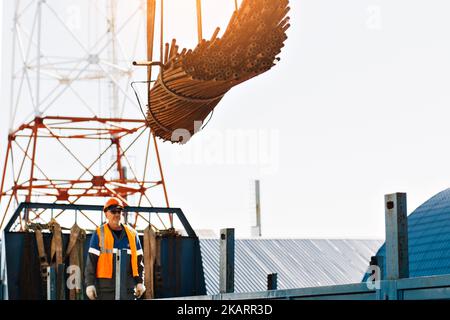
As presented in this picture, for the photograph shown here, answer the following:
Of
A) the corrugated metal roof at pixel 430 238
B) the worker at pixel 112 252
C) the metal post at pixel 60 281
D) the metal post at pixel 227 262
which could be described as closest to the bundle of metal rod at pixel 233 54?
the metal post at pixel 227 262

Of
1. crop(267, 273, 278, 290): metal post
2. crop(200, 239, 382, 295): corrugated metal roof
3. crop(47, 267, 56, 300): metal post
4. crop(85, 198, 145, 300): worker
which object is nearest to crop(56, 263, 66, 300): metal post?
crop(47, 267, 56, 300): metal post

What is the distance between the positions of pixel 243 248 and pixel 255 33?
Result: 29.5 meters

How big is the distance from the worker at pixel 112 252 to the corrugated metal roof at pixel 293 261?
2174 centimetres

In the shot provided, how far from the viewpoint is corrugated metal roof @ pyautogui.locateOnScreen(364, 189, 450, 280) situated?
94.5ft

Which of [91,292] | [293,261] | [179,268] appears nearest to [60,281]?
[179,268]

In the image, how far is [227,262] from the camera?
37.4 feet

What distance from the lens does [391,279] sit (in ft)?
26.3

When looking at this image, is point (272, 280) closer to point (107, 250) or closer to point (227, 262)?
point (227, 262)

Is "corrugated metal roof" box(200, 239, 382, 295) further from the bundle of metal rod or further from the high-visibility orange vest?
the bundle of metal rod

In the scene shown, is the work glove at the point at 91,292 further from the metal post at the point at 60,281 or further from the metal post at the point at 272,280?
the metal post at the point at 60,281

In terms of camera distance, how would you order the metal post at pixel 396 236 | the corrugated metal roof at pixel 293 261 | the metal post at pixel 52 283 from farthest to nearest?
the corrugated metal roof at pixel 293 261, the metal post at pixel 52 283, the metal post at pixel 396 236

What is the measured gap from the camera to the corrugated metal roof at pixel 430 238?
28797 mm
